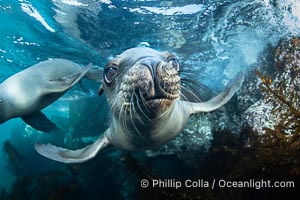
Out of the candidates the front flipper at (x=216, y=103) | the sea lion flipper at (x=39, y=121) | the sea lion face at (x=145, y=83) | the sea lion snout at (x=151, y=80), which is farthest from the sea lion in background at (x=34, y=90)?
the sea lion snout at (x=151, y=80)

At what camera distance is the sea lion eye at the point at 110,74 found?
11.3 feet

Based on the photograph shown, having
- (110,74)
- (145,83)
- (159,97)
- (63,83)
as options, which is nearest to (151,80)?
(145,83)

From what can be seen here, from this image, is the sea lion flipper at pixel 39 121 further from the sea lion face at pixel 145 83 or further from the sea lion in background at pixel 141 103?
the sea lion face at pixel 145 83

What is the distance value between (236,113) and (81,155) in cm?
410

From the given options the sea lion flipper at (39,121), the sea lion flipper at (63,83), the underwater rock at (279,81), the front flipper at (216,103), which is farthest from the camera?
the sea lion flipper at (39,121)

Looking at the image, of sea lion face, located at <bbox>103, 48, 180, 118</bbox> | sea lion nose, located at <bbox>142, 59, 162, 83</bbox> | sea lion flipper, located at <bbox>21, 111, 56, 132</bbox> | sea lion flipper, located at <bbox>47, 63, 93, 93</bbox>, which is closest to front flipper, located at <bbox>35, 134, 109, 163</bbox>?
sea lion flipper, located at <bbox>47, 63, 93, 93</bbox>

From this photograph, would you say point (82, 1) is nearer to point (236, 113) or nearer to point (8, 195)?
point (236, 113)

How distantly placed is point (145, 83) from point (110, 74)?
91cm

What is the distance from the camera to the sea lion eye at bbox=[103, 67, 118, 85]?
3.46m

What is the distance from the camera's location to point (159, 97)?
2.89 meters

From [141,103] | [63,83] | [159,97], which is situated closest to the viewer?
[159,97]

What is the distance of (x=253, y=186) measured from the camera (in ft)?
13.3

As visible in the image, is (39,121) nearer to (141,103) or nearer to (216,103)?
(216,103)

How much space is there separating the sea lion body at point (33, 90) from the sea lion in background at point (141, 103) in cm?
159
